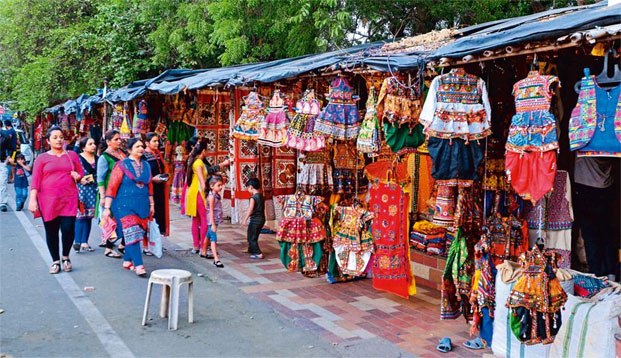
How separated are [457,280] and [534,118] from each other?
5.39 ft

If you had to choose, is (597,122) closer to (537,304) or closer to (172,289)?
(537,304)

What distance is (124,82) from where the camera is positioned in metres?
17.1

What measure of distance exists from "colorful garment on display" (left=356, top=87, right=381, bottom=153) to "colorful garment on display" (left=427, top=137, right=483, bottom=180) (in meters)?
1.03

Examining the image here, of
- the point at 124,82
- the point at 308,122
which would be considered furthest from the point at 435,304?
the point at 124,82

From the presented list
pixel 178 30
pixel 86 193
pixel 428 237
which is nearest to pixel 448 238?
pixel 428 237

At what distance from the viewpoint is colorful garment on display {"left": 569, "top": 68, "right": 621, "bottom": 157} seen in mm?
4035

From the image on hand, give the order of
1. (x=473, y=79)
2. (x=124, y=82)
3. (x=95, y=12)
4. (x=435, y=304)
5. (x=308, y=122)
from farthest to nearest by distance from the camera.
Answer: (x=95, y=12) < (x=124, y=82) < (x=308, y=122) < (x=435, y=304) < (x=473, y=79)

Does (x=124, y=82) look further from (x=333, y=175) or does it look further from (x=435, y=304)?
(x=435, y=304)

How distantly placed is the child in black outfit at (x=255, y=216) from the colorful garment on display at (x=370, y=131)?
106 inches

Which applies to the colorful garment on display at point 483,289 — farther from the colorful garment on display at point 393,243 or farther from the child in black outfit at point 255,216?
the child in black outfit at point 255,216

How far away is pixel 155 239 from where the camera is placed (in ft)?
26.4

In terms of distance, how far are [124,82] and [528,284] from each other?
14.9m

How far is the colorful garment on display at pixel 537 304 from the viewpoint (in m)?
4.27

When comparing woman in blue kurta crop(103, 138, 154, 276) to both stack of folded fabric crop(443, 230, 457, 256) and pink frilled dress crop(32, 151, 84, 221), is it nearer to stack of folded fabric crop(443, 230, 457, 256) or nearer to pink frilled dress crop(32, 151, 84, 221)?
pink frilled dress crop(32, 151, 84, 221)
